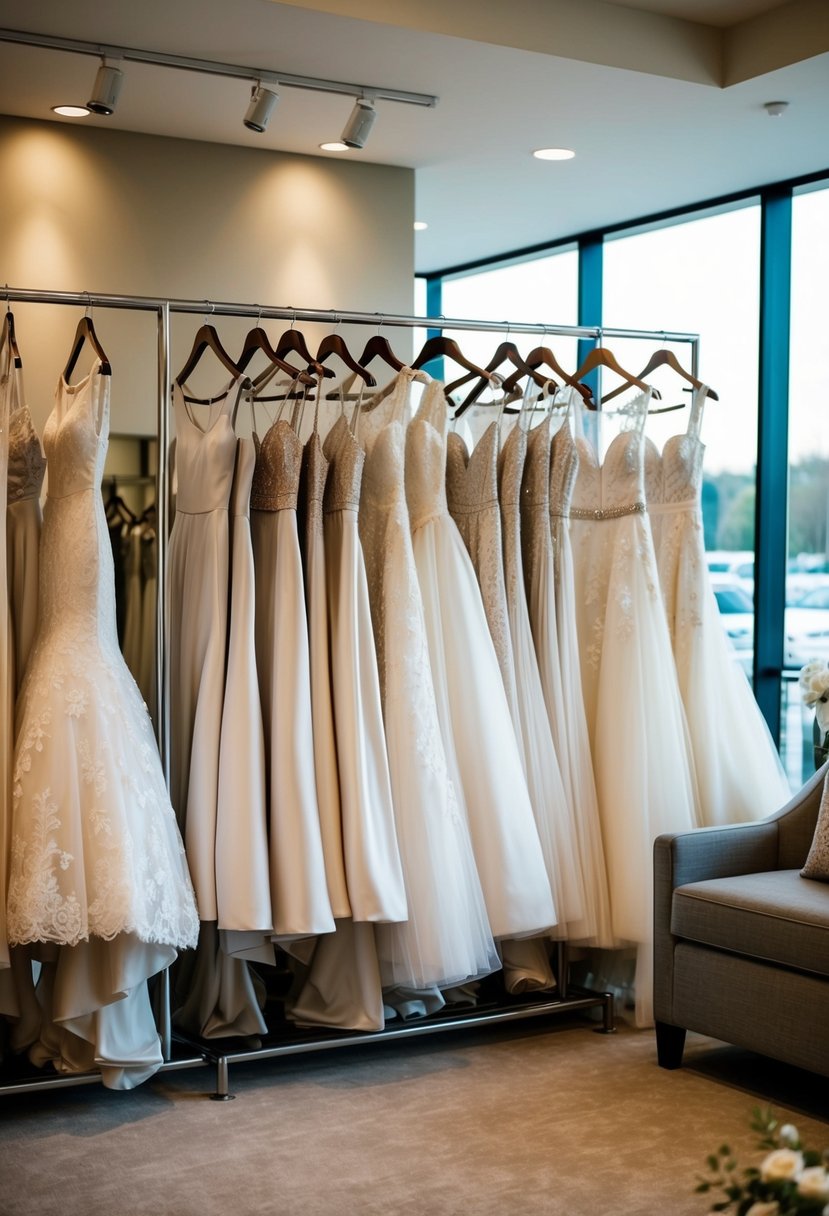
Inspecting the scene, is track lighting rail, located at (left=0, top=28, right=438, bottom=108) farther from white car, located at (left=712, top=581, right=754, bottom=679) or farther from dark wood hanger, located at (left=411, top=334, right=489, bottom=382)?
white car, located at (left=712, top=581, right=754, bottom=679)

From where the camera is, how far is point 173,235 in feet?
15.4

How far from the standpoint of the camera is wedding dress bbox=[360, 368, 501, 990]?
3.38m

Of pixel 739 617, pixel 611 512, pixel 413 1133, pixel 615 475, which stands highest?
pixel 615 475

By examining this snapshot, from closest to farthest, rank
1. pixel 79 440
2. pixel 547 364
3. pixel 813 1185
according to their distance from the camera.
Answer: pixel 813 1185
pixel 79 440
pixel 547 364

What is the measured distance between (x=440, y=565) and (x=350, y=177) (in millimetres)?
1966

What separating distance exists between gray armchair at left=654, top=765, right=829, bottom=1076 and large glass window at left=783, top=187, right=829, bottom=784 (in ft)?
4.20

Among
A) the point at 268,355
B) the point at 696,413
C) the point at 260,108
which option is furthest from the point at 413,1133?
the point at 260,108

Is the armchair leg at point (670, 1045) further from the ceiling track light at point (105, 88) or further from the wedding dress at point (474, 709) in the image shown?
the ceiling track light at point (105, 88)

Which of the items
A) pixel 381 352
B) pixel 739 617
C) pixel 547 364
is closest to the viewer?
pixel 381 352

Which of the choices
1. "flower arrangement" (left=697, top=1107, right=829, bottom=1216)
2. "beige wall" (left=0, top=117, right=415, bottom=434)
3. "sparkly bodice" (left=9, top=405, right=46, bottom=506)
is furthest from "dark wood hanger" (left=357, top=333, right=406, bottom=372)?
"flower arrangement" (left=697, top=1107, right=829, bottom=1216)

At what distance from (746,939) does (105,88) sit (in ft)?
9.15

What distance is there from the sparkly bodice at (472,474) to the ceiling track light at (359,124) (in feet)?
3.20

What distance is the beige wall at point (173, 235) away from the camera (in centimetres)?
448

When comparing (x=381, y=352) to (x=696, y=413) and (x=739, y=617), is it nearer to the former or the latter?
(x=696, y=413)
